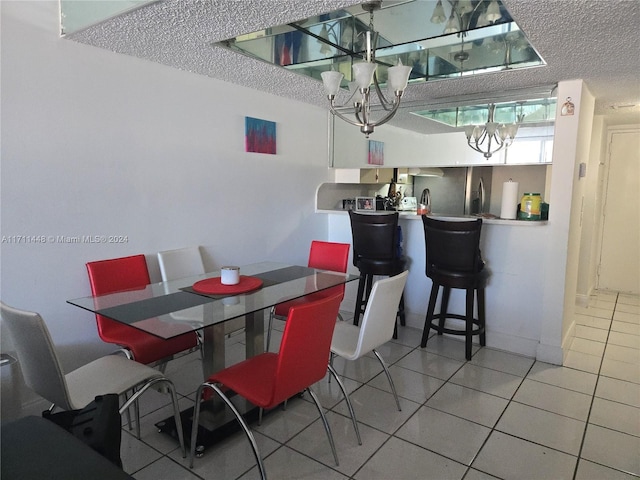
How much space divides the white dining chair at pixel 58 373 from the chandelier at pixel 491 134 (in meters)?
3.22

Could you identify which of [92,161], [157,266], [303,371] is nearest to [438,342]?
[303,371]

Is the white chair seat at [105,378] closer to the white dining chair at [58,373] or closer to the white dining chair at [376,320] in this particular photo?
the white dining chair at [58,373]

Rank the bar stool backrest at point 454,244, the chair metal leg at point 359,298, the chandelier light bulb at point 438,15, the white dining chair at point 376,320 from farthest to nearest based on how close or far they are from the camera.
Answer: the chair metal leg at point 359,298 → the bar stool backrest at point 454,244 → the chandelier light bulb at point 438,15 → the white dining chair at point 376,320

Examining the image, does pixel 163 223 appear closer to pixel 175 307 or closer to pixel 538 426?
pixel 175 307

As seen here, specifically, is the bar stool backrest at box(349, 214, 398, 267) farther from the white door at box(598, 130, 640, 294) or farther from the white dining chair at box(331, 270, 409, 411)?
the white door at box(598, 130, 640, 294)

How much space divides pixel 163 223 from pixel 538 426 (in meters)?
2.66

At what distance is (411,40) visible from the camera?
2.76 metres

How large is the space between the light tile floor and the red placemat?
0.75 meters

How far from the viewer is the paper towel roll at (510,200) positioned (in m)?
3.30

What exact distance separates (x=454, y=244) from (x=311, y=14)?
1.84 metres

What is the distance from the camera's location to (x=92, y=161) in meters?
2.51

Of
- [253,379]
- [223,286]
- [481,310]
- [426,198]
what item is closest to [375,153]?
[426,198]

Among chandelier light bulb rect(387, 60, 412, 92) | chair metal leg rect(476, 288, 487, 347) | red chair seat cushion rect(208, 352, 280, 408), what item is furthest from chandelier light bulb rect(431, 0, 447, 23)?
red chair seat cushion rect(208, 352, 280, 408)

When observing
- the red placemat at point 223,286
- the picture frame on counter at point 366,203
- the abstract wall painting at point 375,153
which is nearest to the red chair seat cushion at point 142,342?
the red placemat at point 223,286
